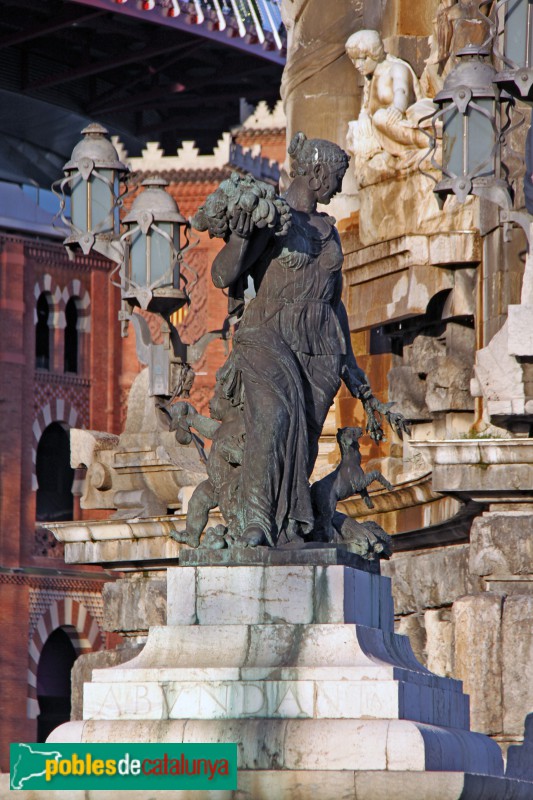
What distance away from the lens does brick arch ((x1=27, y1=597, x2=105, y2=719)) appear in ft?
158

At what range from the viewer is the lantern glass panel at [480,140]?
50.3 ft

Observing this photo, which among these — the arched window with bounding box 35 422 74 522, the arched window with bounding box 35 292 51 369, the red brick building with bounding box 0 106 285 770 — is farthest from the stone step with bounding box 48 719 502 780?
the arched window with bounding box 35 292 51 369

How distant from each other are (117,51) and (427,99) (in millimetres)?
35635

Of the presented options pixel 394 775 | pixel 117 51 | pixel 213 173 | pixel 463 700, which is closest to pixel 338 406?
pixel 463 700

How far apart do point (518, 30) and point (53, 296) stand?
3648 centimetres

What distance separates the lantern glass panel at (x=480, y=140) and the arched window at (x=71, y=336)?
121 feet

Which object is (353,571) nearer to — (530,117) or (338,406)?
(530,117)

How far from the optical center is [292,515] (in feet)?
36.7

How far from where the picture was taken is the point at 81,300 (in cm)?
5219

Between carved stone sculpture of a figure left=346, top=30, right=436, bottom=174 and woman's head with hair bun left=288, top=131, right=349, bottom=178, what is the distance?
6914 millimetres

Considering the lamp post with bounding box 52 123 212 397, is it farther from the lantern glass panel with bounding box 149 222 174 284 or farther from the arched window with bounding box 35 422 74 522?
the arched window with bounding box 35 422 74 522

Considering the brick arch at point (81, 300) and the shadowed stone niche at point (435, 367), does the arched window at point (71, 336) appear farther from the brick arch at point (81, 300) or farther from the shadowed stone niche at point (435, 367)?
the shadowed stone niche at point (435, 367)

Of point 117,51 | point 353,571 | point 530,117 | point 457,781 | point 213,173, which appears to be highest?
point 117,51
